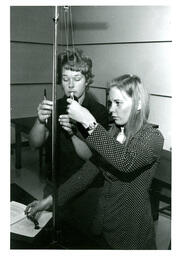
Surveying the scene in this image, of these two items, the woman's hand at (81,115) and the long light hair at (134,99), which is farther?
the long light hair at (134,99)

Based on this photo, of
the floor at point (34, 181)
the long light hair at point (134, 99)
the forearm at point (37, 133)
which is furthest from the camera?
the floor at point (34, 181)

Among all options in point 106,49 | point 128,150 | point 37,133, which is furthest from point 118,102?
point 106,49

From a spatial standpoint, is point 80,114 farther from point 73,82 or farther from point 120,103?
point 73,82

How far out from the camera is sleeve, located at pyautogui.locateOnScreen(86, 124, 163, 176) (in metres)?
0.84

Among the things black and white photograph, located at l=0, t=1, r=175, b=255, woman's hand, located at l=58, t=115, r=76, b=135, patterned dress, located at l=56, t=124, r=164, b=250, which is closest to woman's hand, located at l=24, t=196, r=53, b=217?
black and white photograph, located at l=0, t=1, r=175, b=255

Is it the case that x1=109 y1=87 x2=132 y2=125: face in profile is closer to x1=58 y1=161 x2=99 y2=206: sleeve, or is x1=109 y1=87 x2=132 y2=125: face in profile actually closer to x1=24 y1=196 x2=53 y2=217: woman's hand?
x1=58 y1=161 x2=99 y2=206: sleeve

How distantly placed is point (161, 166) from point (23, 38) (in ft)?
7.48

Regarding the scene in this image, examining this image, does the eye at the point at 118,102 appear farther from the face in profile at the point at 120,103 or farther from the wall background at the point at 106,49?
the wall background at the point at 106,49

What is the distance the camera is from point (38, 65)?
134 inches

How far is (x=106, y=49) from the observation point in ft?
8.03

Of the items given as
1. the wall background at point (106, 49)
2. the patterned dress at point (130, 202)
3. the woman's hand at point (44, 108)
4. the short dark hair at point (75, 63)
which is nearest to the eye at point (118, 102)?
the patterned dress at point (130, 202)

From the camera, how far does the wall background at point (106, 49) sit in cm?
210
